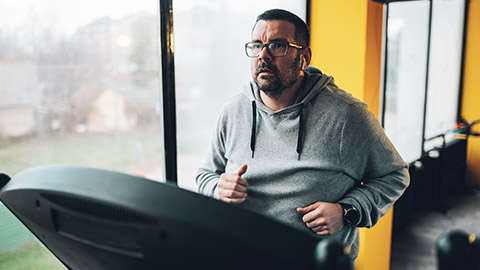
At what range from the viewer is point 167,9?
1.86 meters

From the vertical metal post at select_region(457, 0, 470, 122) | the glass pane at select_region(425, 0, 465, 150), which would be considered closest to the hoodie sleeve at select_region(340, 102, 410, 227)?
the glass pane at select_region(425, 0, 465, 150)

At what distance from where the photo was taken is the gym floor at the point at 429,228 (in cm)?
352

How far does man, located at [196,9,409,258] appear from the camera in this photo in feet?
4.40

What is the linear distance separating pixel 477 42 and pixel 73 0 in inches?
232

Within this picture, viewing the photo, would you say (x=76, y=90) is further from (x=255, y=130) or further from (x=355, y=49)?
(x=355, y=49)

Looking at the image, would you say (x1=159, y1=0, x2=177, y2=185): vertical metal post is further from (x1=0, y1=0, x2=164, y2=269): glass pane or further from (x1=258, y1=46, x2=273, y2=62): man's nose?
(x1=258, y1=46, x2=273, y2=62): man's nose

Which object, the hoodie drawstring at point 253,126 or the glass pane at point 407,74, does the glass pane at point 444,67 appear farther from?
the hoodie drawstring at point 253,126

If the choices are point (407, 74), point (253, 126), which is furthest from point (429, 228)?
point (253, 126)

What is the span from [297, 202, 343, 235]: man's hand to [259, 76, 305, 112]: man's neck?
39cm

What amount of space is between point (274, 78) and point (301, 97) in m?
0.13

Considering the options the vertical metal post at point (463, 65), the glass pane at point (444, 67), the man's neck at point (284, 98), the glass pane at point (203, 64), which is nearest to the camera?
the man's neck at point (284, 98)

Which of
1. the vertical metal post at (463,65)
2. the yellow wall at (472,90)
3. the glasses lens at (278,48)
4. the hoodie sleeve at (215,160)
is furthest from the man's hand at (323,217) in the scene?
the yellow wall at (472,90)

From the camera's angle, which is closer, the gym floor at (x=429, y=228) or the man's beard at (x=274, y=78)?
the man's beard at (x=274, y=78)

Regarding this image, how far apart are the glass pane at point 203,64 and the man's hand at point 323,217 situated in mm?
950
